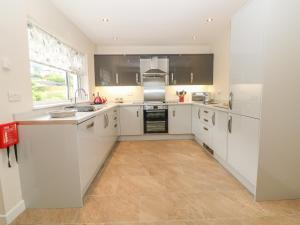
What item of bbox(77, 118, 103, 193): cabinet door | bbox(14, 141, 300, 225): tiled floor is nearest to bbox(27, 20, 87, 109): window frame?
bbox(77, 118, 103, 193): cabinet door

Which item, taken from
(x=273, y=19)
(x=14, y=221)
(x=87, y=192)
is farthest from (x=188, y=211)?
(x=273, y=19)

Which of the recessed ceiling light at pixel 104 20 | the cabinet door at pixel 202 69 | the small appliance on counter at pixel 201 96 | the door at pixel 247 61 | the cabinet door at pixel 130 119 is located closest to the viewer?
the door at pixel 247 61

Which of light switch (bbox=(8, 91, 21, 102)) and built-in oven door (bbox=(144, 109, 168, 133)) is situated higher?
light switch (bbox=(8, 91, 21, 102))

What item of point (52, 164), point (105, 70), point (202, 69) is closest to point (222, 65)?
point (202, 69)

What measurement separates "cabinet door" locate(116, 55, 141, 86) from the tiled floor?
235 cm

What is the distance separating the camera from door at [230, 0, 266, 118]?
181 cm

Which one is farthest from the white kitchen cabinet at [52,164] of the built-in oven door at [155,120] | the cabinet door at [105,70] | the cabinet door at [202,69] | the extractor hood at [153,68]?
the cabinet door at [202,69]

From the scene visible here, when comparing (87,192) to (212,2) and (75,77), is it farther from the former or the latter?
(212,2)

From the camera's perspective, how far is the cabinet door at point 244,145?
1.92 metres

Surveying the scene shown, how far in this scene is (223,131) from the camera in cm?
274

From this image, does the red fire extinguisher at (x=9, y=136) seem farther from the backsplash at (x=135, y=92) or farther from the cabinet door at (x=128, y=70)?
the backsplash at (x=135, y=92)

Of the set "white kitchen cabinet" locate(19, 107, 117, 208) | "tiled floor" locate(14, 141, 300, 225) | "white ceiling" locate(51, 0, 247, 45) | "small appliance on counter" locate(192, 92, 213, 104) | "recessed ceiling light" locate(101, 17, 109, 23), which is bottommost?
"tiled floor" locate(14, 141, 300, 225)

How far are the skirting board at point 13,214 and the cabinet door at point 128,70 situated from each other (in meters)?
3.33

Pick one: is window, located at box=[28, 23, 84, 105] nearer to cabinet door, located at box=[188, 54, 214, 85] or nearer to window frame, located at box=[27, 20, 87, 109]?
window frame, located at box=[27, 20, 87, 109]
